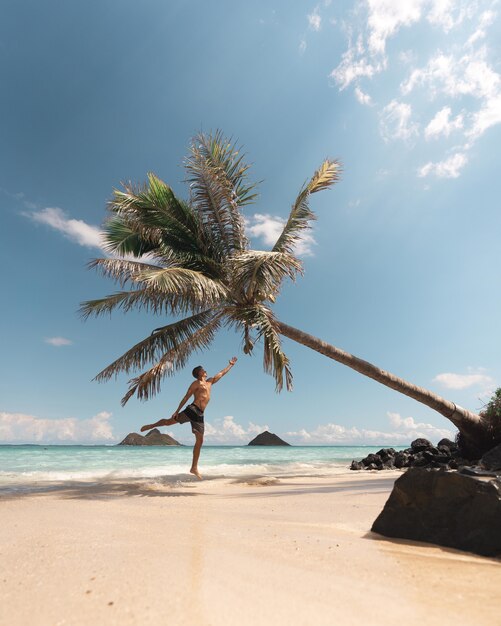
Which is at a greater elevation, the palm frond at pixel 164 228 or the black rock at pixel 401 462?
the palm frond at pixel 164 228

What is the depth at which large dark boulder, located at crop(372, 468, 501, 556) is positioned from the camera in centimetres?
277

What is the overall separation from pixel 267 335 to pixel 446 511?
7.81m

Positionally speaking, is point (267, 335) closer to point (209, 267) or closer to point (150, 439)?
point (209, 267)

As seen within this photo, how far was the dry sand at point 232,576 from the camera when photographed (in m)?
1.66

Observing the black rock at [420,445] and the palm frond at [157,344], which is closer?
the palm frond at [157,344]

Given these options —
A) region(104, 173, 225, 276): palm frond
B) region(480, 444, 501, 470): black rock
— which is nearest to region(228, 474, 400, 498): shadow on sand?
region(480, 444, 501, 470): black rock

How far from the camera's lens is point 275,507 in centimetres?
489

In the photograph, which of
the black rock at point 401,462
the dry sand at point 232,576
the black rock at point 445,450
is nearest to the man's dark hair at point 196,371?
the dry sand at point 232,576

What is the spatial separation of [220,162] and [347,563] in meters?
11.4

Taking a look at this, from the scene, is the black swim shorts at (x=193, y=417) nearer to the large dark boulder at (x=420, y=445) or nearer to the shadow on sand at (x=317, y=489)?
the shadow on sand at (x=317, y=489)

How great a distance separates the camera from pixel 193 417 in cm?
903

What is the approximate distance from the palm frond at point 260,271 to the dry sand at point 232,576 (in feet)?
24.2

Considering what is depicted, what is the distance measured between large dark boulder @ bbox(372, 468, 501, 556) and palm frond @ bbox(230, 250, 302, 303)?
761 centimetres

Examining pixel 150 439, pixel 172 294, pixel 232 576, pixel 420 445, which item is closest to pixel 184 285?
pixel 172 294
